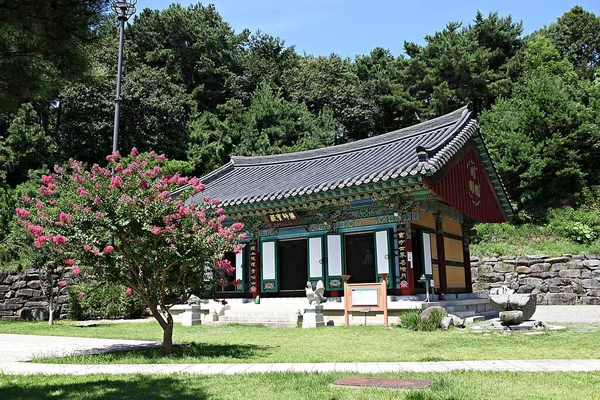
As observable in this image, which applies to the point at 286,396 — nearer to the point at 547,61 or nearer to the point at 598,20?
the point at 547,61

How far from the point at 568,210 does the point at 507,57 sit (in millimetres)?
14836

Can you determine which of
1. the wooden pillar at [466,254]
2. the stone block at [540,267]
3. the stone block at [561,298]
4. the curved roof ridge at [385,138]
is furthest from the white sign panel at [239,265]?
the stone block at [561,298]

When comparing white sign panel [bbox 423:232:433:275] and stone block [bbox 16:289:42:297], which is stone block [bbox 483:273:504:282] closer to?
white sign panel [bbox 423:232:433:275]

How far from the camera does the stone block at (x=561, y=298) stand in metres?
20.8

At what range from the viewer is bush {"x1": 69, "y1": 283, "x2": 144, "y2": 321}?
1712cm

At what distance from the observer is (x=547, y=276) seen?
71.0 ft

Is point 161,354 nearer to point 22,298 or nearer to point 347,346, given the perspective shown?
point 347,346

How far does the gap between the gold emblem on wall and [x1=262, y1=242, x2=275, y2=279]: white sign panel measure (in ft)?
21.9

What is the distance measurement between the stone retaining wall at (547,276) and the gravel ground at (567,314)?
205 centimetres

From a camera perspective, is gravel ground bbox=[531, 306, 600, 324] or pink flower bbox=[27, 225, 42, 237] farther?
gravel ground bbox=[531, 306, 600, 324]

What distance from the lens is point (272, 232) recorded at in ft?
53.8

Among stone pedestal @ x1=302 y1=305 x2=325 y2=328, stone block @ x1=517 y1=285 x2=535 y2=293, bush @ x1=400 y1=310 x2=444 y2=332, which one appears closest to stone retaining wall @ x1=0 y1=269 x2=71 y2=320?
stone pedestal @ x1=302 y1=305 x2=325 y2=328

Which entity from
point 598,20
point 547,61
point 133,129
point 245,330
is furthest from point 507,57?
point 245,330

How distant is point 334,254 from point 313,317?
96.3 inches
